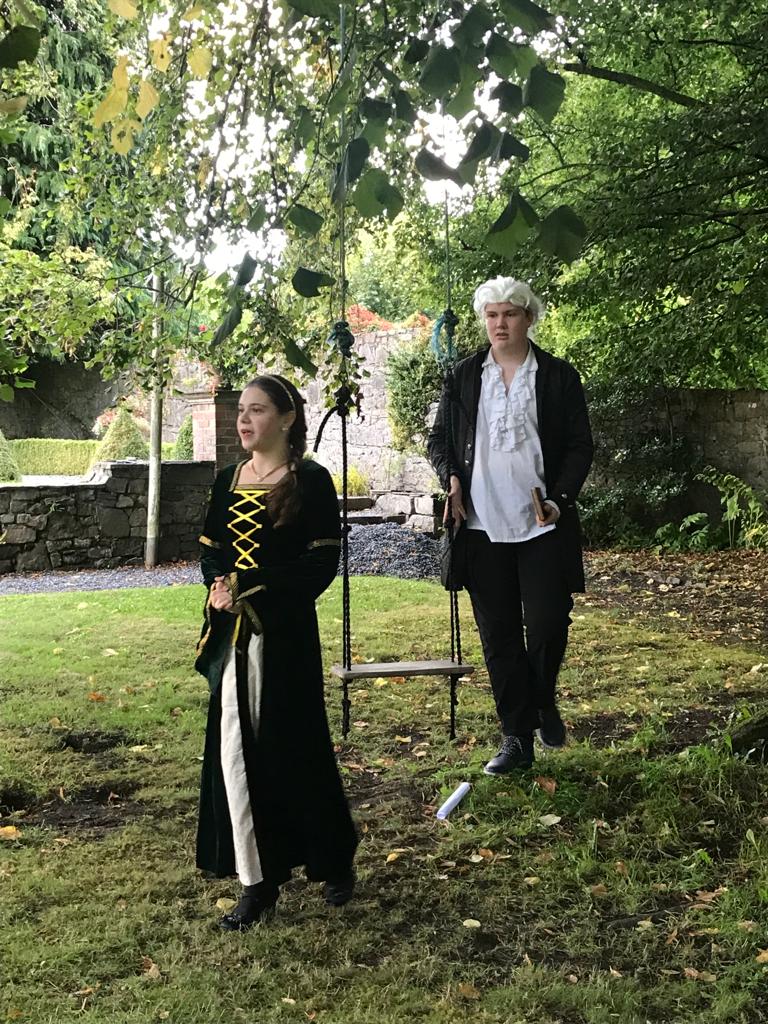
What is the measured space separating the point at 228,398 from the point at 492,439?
8.79 meters

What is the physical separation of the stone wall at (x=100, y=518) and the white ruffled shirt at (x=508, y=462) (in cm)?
830

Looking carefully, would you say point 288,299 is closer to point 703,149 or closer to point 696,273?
point 703,149

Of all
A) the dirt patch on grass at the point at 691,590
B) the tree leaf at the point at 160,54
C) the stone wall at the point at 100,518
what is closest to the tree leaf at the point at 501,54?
the tree leaf at the point at 160,54

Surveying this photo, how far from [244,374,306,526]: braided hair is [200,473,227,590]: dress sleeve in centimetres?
18

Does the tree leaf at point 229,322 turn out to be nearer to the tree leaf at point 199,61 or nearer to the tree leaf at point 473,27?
the tree leaf at point 473,27

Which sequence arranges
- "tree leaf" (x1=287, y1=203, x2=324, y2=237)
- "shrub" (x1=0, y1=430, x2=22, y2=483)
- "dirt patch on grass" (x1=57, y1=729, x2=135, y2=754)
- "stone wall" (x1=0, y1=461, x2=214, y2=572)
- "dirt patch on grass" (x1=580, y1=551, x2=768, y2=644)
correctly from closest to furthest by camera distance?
"tree leaf" (x1=287, y1=203, x2=324, y2=237) < "dirt patch on grass" (x1=57, y1=729, x2=135, y2=754) < "dirt patch on grass" (x1=580, y1=551, x2=768, y2=644) < "stone wall" (x1=0, y1=461, x2=214, y2=572) < "shrub" (x1=0, y1=430, x2=22, y2=483)

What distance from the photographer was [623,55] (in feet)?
28.8

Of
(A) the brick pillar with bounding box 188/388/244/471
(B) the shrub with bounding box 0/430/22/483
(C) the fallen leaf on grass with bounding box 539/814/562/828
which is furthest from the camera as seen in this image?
(B) the shrub with bounding box 0/430/22/483

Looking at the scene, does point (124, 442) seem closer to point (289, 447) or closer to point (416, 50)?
point (289, 447)

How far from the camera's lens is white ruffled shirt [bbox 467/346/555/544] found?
419 centimetres

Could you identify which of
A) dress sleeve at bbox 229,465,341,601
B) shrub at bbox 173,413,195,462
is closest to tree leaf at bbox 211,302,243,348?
dress sleeve at bbox 229,465,341,601

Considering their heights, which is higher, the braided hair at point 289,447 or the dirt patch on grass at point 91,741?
the braided hair at point 289,447

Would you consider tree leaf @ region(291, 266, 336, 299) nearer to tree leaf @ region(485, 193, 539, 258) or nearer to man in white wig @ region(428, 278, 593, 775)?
tree leaf @ region(485, 193, 539, 258)

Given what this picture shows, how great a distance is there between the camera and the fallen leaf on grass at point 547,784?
4.32 metres
